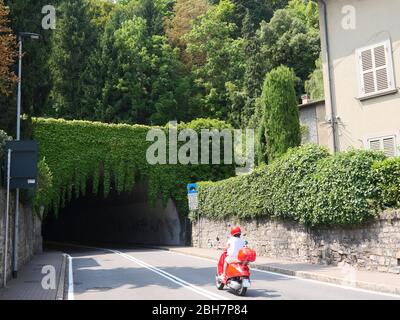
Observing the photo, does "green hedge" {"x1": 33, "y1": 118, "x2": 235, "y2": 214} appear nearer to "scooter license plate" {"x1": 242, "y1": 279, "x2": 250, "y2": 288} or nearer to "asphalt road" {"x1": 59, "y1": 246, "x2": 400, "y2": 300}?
"asphalt road" {"x1": 59, "y1": 246, "x2": 400, "y2": 300}

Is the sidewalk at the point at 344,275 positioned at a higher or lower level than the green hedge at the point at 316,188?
lower

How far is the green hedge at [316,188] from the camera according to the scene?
45.4 ft

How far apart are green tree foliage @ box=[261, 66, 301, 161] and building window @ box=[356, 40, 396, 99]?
553 centimetres

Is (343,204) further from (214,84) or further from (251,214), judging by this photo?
(214,84)

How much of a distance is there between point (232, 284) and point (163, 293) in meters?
1.65

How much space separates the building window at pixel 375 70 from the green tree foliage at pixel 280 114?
5.53 meters

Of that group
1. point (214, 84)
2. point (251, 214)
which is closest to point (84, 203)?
point (214, 84)

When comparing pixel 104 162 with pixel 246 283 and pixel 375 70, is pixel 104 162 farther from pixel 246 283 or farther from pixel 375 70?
pixel 246 283

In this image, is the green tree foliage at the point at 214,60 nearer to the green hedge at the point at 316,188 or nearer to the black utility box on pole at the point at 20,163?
the green hedge at the point at 316,188

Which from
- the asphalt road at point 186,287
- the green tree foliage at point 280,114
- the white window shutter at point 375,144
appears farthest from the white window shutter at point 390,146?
the asphalt road at point 186,287

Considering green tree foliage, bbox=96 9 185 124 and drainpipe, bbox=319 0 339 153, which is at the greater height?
green tree foliage, bbox=96 9 185 124

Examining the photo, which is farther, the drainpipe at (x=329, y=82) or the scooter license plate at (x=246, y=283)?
the drainpipe at (x=329, y=82)

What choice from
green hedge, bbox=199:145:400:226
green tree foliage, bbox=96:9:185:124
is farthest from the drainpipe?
green tree foliage, bbox=96:9:185:124

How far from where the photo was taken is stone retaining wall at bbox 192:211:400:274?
1301 centimetres
